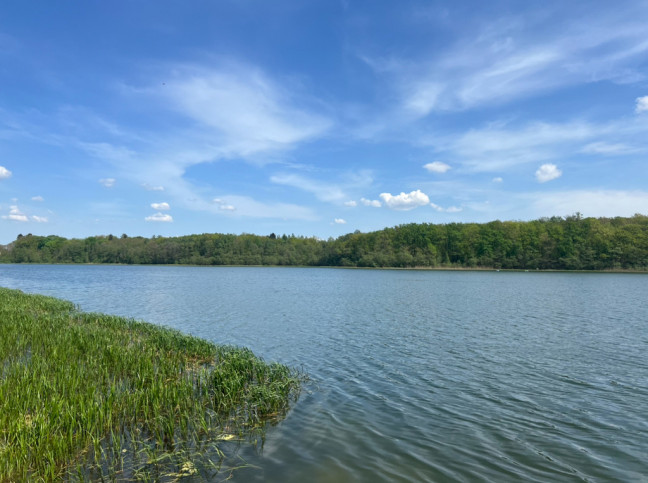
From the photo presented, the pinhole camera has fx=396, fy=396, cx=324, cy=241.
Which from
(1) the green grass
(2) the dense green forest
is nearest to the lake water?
(1) the green grass

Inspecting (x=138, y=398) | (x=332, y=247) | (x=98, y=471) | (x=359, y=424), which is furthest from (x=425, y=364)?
(x=332, y=247)

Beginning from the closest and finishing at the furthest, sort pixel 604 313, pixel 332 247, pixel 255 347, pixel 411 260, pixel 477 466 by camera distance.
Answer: pixel 477 466
pixel 255 347
pixel 604 313
pixel 411 260
pixel 332 247

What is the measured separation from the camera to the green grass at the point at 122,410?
23.2 ft

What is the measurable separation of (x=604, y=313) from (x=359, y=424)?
27.9 m

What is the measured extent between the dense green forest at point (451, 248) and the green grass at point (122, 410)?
13462 cm

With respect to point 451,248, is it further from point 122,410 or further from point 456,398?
point 122,410

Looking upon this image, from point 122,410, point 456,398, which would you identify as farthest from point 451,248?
point 122,410

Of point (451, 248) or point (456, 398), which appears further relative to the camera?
point (451, 248)

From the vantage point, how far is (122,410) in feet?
30.0

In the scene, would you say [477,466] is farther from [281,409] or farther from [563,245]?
[563,245]

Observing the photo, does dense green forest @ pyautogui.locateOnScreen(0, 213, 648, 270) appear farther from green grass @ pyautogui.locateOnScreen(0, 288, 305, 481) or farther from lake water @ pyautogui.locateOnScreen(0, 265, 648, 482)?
green grass @ pyautogui.locateOnScreen(0, 288, 305, 481)

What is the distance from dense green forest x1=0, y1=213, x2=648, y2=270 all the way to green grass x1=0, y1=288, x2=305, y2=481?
13462 cm

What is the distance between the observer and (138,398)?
9336 millimetres

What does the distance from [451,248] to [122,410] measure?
151 metres
